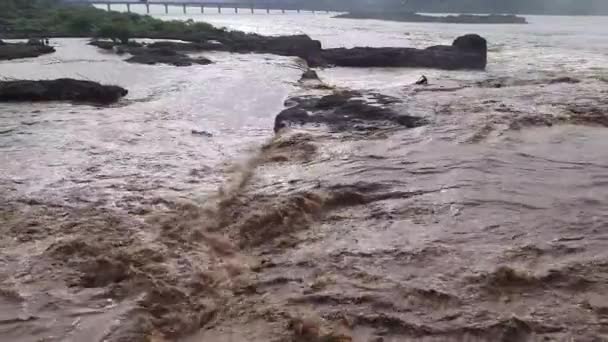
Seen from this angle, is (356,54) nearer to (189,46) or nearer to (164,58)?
(189,46)

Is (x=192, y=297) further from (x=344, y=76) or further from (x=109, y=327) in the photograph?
(x=344, y=76)

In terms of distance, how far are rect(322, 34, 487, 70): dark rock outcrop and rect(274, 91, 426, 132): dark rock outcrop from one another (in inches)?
430

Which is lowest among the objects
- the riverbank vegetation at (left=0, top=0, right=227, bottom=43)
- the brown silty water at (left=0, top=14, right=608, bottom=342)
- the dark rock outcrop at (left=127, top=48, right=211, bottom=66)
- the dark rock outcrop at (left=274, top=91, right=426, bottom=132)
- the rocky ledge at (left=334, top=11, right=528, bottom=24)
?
the brown silty water at (left=0, top=14, right=608, bottom=342)

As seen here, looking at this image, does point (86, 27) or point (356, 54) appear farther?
point (86, 27)

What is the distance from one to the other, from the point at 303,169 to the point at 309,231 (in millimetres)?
2109

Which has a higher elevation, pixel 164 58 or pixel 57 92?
Result: pixel 164 58

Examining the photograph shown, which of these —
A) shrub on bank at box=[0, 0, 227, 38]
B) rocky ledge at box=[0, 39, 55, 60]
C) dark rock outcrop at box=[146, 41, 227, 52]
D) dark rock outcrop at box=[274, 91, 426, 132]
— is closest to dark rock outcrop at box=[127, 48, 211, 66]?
dark rock outcrop at box=[146, 41, 227, 52]

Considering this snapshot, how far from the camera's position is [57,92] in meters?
13.4

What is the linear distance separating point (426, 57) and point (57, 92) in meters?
14.6

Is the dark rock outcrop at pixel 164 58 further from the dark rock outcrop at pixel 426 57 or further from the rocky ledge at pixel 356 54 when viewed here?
the dark rock outcrop at pixel 426 57

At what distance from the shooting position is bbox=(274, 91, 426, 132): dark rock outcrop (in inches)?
421

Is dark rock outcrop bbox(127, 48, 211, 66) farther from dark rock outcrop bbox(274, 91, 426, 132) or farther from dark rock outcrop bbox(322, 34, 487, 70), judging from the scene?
dark rock outcrop bbox(274, 91, 426, 132)

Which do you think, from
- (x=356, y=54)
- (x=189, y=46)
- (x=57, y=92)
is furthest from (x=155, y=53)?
(x=57, y=92)

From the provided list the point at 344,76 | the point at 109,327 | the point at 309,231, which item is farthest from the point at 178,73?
the point at 109,327
